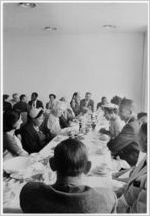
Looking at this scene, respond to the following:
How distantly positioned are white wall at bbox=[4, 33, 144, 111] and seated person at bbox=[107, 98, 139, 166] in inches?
4.4

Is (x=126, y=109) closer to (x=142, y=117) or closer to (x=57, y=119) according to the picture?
(x=142, y=117)

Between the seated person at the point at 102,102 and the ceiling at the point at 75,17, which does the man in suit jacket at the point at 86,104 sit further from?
the ceiling at the point at 75,17

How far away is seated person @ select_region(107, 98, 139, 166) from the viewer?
5.50ft

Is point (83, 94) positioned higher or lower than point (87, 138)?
higher

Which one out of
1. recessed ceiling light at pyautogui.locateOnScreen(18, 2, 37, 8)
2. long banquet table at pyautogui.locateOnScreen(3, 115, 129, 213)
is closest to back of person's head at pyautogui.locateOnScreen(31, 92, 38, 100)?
long banquet table at pyautogui.locateOnScreen(3, 115, 129, 213)

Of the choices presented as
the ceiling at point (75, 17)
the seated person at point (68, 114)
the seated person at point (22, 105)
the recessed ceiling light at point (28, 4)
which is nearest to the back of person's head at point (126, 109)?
the seated person at point (68, 114)

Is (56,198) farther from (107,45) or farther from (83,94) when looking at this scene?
(107,45)

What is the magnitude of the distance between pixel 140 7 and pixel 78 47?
38 centimetres

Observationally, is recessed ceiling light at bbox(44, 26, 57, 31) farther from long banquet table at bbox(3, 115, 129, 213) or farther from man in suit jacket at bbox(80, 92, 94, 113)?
long banquet table at bbox(3, 115, 129, 213)

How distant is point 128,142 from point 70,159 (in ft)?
1.06

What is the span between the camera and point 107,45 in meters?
1.69

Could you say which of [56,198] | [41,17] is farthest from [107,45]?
[56,198]

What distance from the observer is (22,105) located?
5.52 feet

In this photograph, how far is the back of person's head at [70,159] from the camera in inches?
65.0
